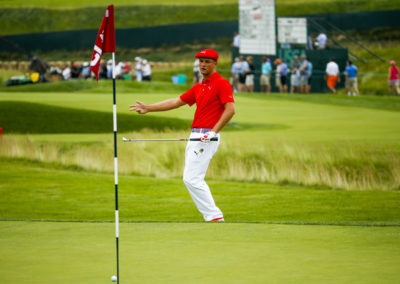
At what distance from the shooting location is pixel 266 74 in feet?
101

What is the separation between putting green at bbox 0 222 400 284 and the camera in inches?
197

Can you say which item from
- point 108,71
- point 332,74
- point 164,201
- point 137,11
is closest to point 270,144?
point 164,201

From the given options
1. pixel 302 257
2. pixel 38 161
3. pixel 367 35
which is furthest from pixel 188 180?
pixel 367 35

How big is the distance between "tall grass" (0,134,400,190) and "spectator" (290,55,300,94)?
39.8 ft

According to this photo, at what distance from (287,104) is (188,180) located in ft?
63.7

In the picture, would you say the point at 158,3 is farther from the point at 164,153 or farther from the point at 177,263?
the point at 177,263

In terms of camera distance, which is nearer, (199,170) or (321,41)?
(199,170)

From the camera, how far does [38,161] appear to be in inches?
755

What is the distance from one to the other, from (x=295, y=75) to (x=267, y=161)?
14.9 meters

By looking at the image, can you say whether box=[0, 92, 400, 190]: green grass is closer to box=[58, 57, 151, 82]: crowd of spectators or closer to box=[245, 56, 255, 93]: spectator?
box=[245, 56, 255, 93]: spectator

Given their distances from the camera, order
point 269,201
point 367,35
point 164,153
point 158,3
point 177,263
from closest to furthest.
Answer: point 177,263 < point 269,201 < point 164,153 < point 367,35 < point 158,3

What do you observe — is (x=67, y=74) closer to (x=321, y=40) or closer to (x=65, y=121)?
(x=321, y=40)

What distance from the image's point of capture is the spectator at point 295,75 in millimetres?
30656

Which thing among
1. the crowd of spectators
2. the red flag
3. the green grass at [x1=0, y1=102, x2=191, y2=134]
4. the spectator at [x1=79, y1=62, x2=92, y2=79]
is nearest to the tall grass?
the green grass at [x1=0, y1=102, x2=191, y2=134]
